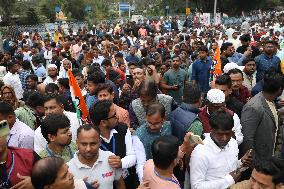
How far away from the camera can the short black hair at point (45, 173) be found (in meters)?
2.69

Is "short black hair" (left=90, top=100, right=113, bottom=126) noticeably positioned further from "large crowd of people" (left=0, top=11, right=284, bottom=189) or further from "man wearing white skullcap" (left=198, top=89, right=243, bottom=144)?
"man wearing white skullcap" (left=198, top=89, right=243, bottom=144)

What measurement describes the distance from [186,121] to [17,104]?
112 inches

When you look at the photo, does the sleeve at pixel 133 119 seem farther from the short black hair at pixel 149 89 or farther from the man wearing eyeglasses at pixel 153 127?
the man wearing eyeglasses at pixel 153 127

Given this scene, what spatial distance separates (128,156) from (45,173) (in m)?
1.13

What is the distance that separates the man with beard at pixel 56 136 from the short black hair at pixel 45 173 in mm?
898

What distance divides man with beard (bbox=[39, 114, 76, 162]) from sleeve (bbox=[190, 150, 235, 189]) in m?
1.22

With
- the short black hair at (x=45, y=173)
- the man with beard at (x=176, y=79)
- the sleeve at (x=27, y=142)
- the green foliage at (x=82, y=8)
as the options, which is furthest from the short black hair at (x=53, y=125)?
the green foliage at (x=82, y=8)

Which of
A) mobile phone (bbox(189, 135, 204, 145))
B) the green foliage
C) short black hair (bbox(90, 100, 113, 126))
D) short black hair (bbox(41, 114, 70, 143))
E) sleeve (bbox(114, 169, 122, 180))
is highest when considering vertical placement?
the green foliage

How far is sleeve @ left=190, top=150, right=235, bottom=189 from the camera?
11.0 feet

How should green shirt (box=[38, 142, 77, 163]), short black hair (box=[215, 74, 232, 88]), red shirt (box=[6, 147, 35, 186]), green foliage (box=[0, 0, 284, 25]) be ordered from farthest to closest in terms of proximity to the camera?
green foliage (box=[0, 0, 284, 25]), short black hair (box=[215, 74, 232, 88]), green shirt (box=[38, 142, 77, 163]), red shirt (box=[6, 147, 35, 186])

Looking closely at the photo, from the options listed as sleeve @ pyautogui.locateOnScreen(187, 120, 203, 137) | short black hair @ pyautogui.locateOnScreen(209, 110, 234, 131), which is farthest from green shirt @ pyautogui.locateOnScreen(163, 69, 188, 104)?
short black hair @ pyautogui.locateOnScreen(209, 110, 234, 131)

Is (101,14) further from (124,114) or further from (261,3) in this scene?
(124,114)

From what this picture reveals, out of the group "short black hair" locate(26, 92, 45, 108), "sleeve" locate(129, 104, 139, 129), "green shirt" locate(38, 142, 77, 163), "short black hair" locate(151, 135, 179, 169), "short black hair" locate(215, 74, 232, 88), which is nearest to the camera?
"short black hair" locate(151, 135, 179, 169)

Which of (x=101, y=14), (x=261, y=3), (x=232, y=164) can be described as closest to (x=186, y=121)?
(x=232, y=164)
